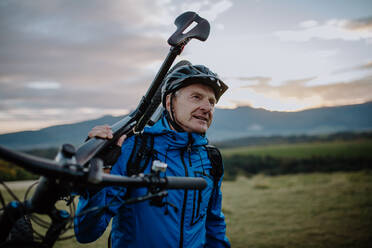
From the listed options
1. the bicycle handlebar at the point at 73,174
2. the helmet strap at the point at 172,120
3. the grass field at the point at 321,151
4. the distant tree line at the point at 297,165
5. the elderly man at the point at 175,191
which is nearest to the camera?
the bicycle handlebar at the point at 73,174

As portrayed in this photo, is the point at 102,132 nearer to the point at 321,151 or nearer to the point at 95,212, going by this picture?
the point at 95,212

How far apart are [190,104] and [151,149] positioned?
0.88m

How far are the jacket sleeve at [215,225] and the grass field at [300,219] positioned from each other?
9.78ft

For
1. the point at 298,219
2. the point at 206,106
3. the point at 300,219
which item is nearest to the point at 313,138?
the point at 300,219

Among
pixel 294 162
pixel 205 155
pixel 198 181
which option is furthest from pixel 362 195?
pixel 294 162

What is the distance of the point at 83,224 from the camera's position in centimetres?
221

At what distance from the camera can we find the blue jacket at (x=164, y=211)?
2533 mm

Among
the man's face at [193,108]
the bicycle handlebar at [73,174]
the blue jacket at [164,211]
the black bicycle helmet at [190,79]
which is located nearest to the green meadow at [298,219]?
the blue jacket at [164,211]

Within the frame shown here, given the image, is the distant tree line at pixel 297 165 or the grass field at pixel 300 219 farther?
the distant tree line at pixel 297 165

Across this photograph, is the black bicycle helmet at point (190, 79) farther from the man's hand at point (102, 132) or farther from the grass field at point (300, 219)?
the grass field at point (300, 219)

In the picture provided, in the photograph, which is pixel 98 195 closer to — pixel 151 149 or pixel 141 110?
pixel 151 149

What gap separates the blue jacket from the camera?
8.31ft

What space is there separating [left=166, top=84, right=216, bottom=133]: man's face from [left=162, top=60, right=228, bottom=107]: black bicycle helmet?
8 centimetres

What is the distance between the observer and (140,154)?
2.78 meters
